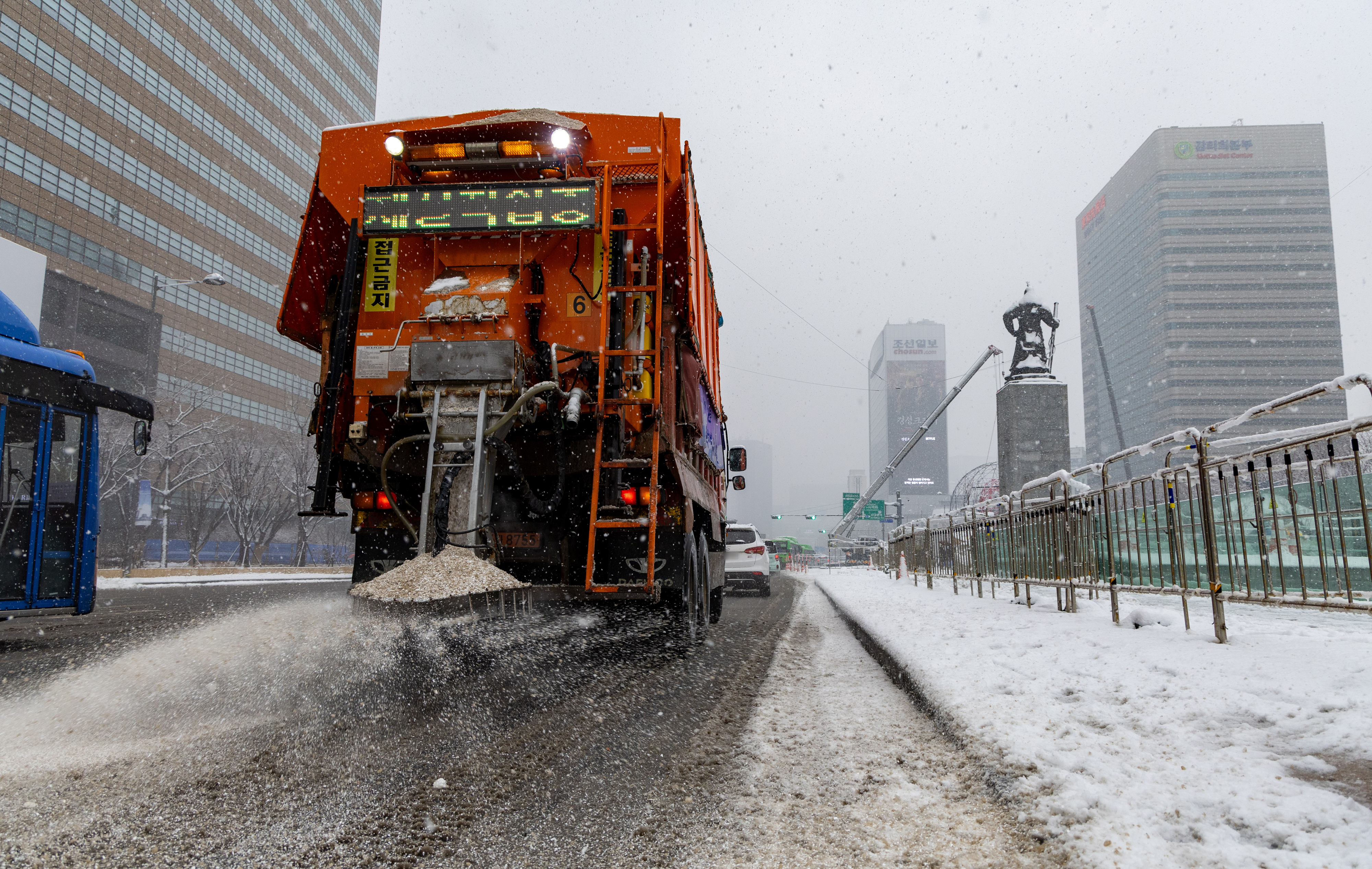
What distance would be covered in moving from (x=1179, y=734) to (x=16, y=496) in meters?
8.53

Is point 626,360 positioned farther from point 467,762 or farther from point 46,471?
point 46,471

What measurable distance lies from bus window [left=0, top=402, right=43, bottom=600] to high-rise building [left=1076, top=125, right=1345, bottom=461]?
4413 inches

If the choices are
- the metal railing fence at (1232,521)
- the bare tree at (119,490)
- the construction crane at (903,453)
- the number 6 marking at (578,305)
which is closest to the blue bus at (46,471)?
the number 6 marking at (578,305)

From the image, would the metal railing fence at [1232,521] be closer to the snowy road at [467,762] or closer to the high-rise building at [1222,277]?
the snowy road at [467,762]

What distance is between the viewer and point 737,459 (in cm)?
1172

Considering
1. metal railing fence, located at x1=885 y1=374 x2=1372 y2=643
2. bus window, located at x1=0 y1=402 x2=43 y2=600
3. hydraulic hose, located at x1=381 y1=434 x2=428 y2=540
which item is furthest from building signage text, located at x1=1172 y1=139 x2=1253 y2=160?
bus window, located at x1=0 y1=402 x2=43 y2=600

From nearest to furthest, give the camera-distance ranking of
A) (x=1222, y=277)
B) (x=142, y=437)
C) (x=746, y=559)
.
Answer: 1. (x=142, y=437)
2. (x=746, y=559)
3. (x=1222, y=277)

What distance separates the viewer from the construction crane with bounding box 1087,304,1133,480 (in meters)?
102

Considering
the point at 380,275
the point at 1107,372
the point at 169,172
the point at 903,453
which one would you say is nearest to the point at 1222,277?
the point at 1107,372

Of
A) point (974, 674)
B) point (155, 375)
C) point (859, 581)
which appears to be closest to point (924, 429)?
point (859, 581)

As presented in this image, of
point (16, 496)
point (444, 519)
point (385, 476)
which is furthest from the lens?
point (16, 496)

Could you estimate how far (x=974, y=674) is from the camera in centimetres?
482

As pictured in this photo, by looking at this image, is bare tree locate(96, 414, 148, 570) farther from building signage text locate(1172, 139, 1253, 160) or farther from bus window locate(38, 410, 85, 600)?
building signage text locate(1172, 139, 1253, 160)

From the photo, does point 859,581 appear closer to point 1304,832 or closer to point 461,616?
point 461,616
